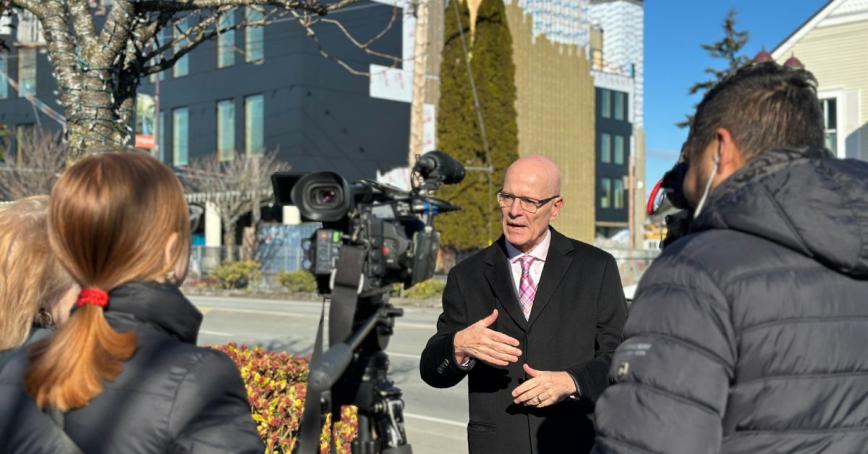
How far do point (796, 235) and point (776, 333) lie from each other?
0.21 m

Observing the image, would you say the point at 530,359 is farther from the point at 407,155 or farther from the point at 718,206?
the point at 407,155

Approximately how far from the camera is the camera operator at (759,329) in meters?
1.65

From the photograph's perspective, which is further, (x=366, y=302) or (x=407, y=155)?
(x=407, y=155)

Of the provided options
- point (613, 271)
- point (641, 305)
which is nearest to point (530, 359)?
point (613, 271)

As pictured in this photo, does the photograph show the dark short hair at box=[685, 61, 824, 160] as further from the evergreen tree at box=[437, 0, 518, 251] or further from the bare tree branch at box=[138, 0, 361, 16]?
the evergreen tree at box=[437, 0, 518, 251]

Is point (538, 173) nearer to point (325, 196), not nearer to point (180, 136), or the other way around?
point (325, 196)

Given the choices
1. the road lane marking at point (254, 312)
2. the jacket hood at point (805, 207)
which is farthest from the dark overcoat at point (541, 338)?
the road lane marking at point (254, 312)

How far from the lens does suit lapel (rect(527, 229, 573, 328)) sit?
10.6 ft

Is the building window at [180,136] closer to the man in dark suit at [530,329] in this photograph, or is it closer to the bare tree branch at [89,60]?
the bare tree branch at [89,60]

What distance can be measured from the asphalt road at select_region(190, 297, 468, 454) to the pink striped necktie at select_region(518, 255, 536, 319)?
12.4ft

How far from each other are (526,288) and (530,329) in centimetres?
21

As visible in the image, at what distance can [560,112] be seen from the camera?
35.1m

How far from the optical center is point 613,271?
336 cm

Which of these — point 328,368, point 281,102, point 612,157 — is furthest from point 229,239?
point 328,368
